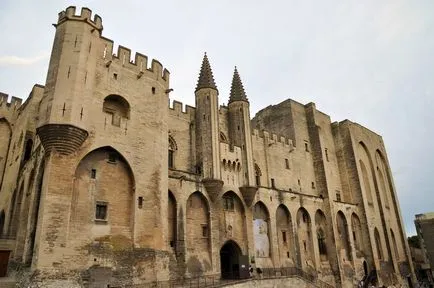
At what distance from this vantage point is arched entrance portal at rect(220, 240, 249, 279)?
961 inches

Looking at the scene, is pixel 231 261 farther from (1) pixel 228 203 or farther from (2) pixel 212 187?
(2) pixel 212 187

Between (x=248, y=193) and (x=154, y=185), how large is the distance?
361 inches

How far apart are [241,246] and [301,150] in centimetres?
1524

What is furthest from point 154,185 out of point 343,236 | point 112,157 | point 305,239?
point 343,236

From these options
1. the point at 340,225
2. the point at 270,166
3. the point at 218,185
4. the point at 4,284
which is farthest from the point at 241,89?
the point at 4,284

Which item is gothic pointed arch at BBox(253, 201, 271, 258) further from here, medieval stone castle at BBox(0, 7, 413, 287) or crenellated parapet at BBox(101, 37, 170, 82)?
crenellated parapet at BBox(101, 37, 170, 82)

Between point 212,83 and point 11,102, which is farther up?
point 212,83

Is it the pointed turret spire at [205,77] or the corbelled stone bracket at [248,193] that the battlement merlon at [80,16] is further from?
the corbelled stone bracket at [248,193]

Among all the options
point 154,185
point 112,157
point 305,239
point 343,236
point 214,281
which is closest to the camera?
point 112,157

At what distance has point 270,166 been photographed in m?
32.1

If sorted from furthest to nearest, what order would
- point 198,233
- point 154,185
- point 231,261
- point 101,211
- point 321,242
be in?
point 321,242, point 231,261, point 198,233, point 154,185, point 101,211

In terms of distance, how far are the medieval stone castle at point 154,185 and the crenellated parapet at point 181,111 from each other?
0.10m

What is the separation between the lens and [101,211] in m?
17.2

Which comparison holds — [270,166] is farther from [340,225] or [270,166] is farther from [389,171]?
[389,171]
